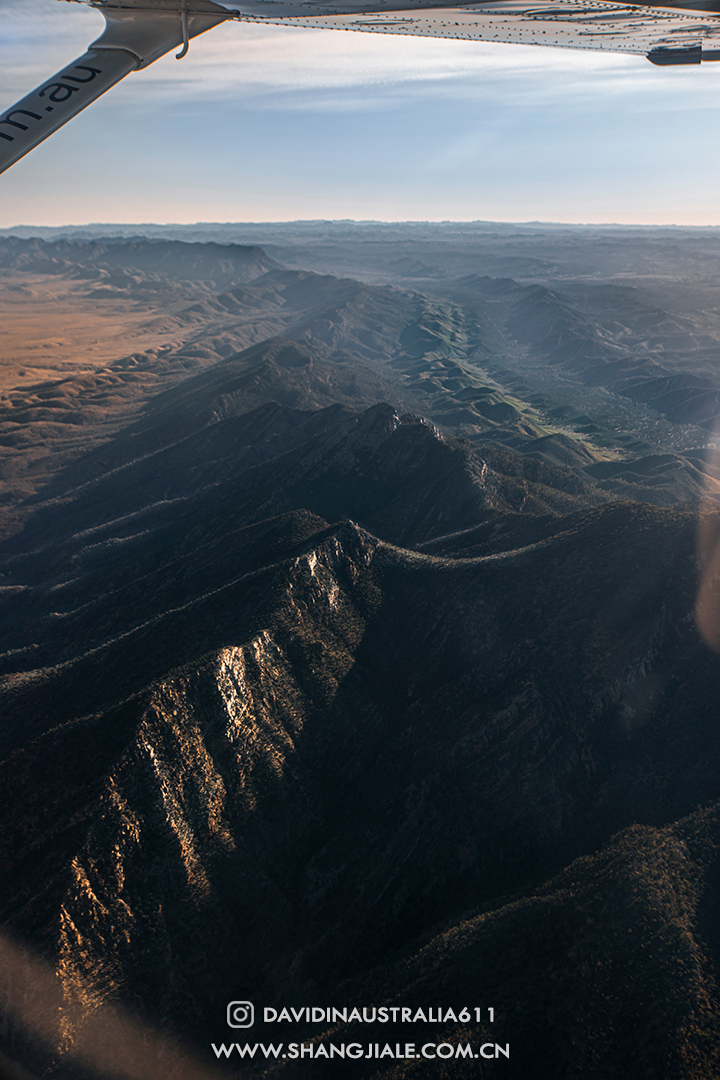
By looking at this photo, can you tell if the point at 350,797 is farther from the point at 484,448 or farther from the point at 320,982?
the point at 484,448

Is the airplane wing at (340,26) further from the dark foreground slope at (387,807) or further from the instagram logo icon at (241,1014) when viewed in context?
the instagram logo icon at (241,1014)

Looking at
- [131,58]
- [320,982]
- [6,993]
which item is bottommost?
[320,982]

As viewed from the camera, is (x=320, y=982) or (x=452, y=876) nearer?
(x=320, y=982)

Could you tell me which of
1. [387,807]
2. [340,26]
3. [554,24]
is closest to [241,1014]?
[387,807]

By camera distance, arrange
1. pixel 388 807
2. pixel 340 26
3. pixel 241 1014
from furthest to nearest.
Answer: pixel 388 807 → pixel 241 1014 → pixel 340 26

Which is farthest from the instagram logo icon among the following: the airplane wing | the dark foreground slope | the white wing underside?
the white wing underside

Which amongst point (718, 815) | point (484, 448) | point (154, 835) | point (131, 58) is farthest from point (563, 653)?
point (484, 448)

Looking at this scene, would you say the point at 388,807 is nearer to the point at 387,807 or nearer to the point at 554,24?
the point at 387,807
